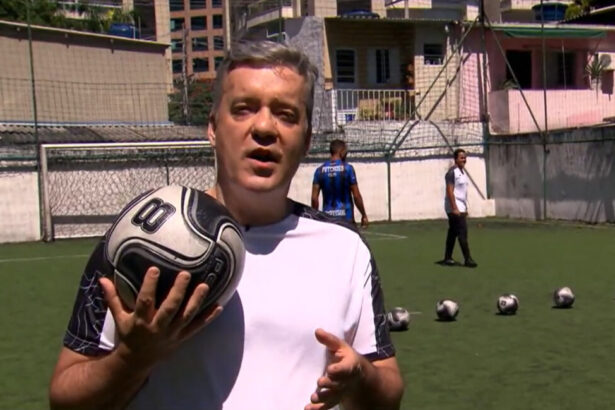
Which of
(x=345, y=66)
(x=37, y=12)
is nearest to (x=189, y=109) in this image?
(x=345, y=66)

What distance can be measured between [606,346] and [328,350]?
6066 millimetres

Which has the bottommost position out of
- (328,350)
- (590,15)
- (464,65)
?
(328,350)

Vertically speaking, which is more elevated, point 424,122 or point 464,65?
point 464,65

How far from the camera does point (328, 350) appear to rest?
222 cm

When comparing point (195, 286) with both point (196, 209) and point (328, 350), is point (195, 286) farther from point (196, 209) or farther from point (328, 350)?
point (328, 350)

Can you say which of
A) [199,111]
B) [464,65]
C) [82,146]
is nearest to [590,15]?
[464,65]

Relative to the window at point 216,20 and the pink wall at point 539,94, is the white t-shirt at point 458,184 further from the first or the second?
the window at point 216,20

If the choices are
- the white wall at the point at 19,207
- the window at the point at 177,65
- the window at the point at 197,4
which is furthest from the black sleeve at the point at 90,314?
the window at the point at 197,4

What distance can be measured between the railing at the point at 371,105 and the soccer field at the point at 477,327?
12.8 m

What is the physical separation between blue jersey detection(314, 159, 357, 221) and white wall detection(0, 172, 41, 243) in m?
11.0

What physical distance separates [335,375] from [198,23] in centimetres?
10365

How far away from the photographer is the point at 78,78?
29.3 metres

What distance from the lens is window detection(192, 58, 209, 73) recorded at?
3716 inches

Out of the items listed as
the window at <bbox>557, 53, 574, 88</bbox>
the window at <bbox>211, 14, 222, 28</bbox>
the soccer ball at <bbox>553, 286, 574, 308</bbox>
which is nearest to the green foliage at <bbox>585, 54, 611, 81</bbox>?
the window at <bbox>557, 53, 574, 88</bbox>
